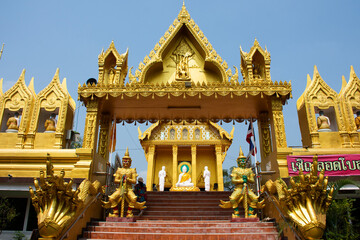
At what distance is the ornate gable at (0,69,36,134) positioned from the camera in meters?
9.73

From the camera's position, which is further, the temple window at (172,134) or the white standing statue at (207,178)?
the temple window at (172,134)

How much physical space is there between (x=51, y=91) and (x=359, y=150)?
415 inches

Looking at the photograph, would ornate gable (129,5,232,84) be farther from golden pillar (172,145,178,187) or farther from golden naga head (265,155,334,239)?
golden pillar (172,145,178,187)

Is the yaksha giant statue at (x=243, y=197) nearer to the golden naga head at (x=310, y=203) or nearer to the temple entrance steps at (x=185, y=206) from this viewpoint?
the temple entrance steps at (x=185, y=206)

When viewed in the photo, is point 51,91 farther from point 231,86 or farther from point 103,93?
point 231,86

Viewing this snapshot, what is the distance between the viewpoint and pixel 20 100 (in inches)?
393

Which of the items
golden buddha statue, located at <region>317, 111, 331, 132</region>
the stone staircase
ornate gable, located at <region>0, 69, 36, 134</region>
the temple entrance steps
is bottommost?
the stone staircase

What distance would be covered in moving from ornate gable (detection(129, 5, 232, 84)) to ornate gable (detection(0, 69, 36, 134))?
379 centimetres

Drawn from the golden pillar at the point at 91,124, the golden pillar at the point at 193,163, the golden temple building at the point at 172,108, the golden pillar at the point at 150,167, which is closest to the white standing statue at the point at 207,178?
the golden pillar at the point at 193,163

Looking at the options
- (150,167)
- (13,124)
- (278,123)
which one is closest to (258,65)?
(278,123)

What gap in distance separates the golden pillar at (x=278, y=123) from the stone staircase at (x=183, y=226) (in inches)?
95.2

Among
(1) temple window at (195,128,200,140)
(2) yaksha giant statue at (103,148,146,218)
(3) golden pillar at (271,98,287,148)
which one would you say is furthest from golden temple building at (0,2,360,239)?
(1) temple window at (195,128,200,140)

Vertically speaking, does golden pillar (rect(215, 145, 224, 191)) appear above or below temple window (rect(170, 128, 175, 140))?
below

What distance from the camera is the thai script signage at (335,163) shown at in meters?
7.72
